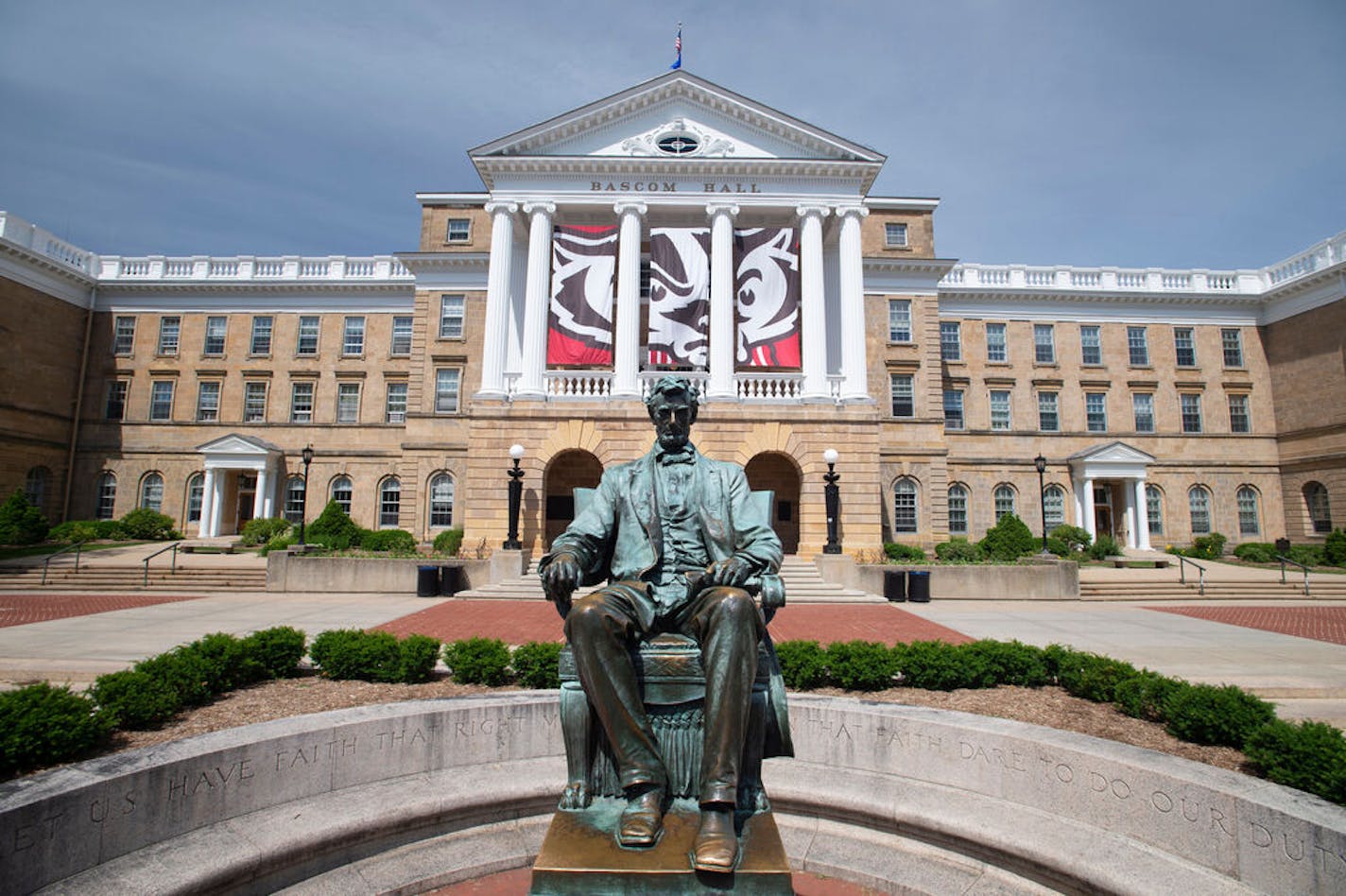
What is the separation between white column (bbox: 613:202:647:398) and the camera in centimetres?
2495

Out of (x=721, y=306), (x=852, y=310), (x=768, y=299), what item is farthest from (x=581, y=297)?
(x=852, y=310)

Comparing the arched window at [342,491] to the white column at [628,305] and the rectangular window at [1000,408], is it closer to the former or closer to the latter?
the white column at [628,305]

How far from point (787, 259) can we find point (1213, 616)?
16.9 meters

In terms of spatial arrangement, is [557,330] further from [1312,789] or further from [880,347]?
[1312,789]

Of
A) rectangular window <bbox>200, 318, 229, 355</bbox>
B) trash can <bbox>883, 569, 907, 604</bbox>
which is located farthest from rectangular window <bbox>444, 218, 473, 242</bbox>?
trash can <bbox>883, 569, 907, 604</bbox>

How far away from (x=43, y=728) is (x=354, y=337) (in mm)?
36942

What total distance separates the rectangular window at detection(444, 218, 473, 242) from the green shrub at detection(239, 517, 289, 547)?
16.4m

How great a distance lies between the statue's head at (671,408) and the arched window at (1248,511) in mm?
44431

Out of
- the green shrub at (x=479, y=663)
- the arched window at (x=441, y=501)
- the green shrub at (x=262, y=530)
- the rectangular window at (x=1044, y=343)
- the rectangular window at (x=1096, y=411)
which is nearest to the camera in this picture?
the green shrub at (x=479, y=663)

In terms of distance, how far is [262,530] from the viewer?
30891 millimetres

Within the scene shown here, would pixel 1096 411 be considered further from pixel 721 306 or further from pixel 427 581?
pixel 427 581


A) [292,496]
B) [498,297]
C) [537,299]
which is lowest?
[292,496]

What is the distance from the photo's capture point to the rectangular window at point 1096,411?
36.8 metres

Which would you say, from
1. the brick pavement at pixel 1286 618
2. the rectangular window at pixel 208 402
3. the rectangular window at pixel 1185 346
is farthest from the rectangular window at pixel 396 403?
the rectangular window at pixel 1185 346
